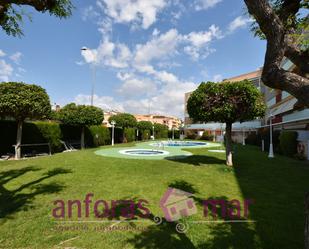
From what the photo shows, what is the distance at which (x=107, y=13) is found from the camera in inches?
628

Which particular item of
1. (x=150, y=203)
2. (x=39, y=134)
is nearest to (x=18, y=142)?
(x=39, y=134)

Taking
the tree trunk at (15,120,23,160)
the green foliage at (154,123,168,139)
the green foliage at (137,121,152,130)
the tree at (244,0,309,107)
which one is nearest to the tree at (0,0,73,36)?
the tree at (244,0,309,107)

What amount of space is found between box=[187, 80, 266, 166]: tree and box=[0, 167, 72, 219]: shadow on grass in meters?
7.17

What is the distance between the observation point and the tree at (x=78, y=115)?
779 inches

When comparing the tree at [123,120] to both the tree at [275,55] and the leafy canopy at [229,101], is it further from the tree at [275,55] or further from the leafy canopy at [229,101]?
the tree at [275,55]

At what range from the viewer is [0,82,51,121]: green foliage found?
12.8m

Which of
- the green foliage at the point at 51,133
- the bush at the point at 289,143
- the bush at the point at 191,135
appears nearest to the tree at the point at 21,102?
the green foliage at the point at 51,133

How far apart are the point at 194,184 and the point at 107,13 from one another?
47.2 feet

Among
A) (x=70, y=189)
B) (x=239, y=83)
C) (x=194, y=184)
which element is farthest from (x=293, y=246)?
(x=239, y=83)

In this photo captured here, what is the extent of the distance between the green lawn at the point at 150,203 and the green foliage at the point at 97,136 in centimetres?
1476

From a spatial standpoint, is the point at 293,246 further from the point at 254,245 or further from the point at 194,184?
the point at 194,184

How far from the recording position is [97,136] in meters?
25.3

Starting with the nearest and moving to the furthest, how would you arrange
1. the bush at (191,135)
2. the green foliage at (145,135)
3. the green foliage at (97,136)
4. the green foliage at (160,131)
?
the green foliage at (97,136) < the green foliage at (145,135) < the bush at (191,135) < the green foliage at (160,131)

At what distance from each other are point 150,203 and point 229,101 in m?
6.83
